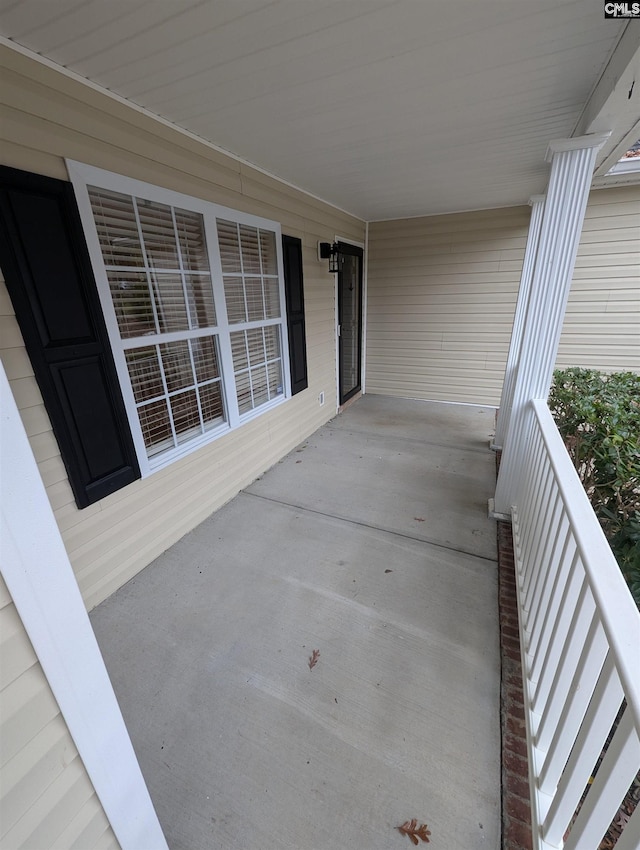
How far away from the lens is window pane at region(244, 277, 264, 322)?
121 inches

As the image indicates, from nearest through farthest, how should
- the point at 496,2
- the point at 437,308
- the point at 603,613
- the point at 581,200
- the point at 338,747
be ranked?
the point at 603,613, the point at 496,2, the point at 338,747, the point at 581,200, the point at 437,308

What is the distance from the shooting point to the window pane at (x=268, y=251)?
321cm

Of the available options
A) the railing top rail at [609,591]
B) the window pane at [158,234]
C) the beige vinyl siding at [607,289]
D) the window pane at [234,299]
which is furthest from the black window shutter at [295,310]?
the beige vinyl siding at [607,289]

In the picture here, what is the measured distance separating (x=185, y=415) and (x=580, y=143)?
2.92m

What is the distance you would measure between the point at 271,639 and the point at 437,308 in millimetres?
4903

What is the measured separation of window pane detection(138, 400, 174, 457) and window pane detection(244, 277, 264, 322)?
47.4 inches

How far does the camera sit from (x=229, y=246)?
2.79 meters

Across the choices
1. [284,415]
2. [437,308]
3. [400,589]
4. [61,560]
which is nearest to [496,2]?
[61,560]

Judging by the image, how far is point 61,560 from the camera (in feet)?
2.32

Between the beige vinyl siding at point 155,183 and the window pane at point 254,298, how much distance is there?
547mm

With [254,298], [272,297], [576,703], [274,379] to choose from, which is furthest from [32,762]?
[272,297]

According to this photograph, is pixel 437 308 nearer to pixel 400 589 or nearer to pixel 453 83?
pixel 453 83

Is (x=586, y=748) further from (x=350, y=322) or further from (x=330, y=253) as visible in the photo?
(x=350, y=322)

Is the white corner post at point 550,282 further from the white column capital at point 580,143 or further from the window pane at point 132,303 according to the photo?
the window pane at point 132,303
